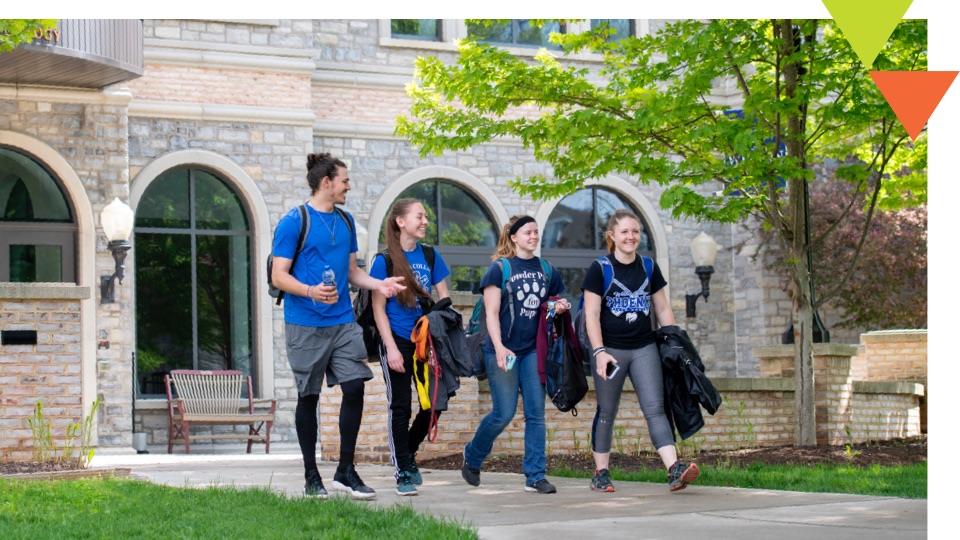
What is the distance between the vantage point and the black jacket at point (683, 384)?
25.6ft

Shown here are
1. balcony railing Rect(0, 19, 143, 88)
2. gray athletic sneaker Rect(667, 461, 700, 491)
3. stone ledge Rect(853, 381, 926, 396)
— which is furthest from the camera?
stone ledge Rect(853, 381, 926, 396)

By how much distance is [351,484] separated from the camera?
739cm

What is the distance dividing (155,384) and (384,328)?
9322 mm

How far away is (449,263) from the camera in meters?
18.1

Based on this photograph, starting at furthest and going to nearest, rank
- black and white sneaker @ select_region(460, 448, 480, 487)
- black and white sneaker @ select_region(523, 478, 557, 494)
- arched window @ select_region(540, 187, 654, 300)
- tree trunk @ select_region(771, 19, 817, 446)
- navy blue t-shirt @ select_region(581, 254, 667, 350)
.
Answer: arched window @ select_region(540, 187, 654, 300), tree trunk @ select_region(771, 19, 817, 446), black and white sneaker @ select_region(460, 448, 480, 487), navy blue t-shirt @ select_region(581, 254, 667, 350), black and white sneaker @ select_region(523, 478, 557, 494)

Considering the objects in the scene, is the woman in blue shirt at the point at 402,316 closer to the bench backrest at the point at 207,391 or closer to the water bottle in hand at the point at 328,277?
the water bottle in hand at the point at 328,277

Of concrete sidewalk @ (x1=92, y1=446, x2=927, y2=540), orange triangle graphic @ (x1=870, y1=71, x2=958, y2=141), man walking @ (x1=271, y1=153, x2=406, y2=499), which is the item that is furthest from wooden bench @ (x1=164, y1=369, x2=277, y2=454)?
orange triangle graphic @ (x1=870, y1=71, x2=958, y2=141)

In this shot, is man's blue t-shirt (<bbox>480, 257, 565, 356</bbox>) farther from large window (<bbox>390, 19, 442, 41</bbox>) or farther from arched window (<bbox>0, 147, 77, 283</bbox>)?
large window (<bbox>390, 19, 442, 41</bbox>)

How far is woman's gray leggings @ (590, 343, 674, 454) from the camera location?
776 centimetres

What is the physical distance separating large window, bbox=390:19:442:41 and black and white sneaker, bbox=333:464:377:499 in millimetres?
11778

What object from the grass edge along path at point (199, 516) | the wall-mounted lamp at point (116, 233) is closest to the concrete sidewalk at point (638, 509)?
the grass edge along path at point (199, 516)

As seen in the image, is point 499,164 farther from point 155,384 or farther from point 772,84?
point 772,84
